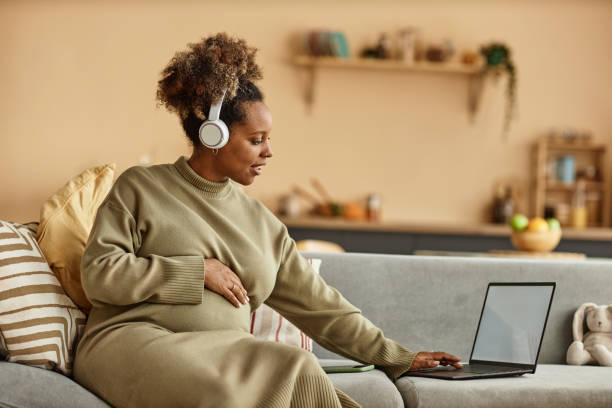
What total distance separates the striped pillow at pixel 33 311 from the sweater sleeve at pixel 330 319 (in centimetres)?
52

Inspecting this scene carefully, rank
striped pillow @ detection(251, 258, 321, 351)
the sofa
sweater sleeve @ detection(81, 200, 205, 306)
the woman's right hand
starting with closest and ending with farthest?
sweater sleeve @ detection(81, 200, 205, 306), the woman's right hand, striped pillow @ detection(251, 258, 321, 351), the sofa

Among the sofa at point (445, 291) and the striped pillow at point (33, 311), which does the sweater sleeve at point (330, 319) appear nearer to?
the sofa at point (445, 291)

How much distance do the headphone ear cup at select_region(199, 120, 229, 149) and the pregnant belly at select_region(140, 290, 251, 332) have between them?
34cm

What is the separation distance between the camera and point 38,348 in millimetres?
1707

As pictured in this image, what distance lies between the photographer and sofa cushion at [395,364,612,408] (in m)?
1.83

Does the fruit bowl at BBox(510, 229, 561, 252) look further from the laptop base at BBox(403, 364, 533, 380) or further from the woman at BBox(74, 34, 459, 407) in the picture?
the woman at BBox(74, 34, 459, 407)

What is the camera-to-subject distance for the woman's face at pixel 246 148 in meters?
1.85

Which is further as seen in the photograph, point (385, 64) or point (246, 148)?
point (385, 64)

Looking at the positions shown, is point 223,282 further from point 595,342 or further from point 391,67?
point 391,67

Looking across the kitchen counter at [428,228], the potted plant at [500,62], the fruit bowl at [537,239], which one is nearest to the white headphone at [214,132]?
the fruit bowl at [537,239]

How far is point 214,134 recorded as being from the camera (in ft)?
5.93

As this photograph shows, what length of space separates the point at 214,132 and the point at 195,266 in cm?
32

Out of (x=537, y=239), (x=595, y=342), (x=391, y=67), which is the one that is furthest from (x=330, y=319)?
(x=391, y=67)

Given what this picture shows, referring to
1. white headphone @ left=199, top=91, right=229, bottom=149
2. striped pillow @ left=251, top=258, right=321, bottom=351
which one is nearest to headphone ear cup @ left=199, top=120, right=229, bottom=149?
white headphone @ left=199, top=91, right=229, bottom=149
